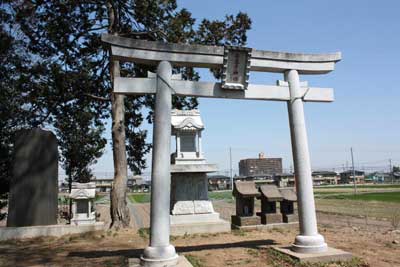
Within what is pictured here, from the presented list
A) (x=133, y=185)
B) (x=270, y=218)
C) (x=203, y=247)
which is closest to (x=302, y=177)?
(x=203, y=247)

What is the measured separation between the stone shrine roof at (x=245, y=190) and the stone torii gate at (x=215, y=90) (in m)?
→ 4.49

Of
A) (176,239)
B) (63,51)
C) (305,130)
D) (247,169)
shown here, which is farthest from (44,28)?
(247,169)

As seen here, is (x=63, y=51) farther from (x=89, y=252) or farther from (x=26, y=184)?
(x=89, y=252)

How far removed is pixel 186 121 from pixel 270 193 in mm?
3991

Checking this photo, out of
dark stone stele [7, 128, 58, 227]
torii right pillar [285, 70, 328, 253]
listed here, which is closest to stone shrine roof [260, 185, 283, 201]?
torii right pillar [285, 70, 328, 253]

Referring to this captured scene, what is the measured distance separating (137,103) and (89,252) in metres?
8.03


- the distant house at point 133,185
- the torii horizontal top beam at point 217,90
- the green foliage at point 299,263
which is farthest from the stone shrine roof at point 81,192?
the distant house at point 133,185

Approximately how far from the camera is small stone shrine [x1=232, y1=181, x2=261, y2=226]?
448 inches

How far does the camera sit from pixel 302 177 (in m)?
Result: 6.92

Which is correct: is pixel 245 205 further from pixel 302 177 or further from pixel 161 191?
pixel 161 191

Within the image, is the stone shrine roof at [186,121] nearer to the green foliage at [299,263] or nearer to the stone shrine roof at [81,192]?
the stone shrine roof at [81,192]

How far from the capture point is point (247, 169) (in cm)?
8938

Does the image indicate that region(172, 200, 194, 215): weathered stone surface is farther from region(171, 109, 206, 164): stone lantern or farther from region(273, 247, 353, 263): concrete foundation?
region(273, 247, 353, 263): concrete foundation

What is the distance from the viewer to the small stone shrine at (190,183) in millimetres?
10930
